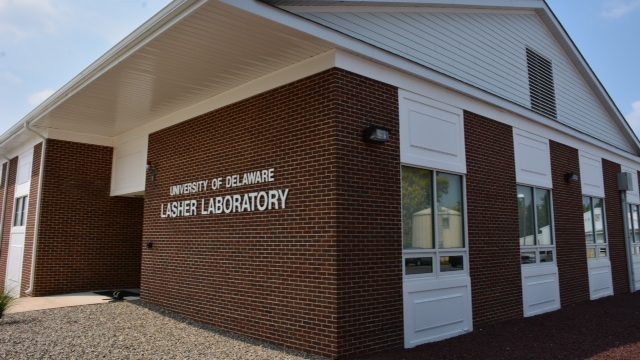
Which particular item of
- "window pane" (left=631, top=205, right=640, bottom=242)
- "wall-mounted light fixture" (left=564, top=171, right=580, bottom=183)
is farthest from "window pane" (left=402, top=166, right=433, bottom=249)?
"window pane" (left=631, top=205, right=640, bottom=242)

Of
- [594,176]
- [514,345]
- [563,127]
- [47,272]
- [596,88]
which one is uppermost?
[596,88]

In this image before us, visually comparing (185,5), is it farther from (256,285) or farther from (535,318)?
(535,318)

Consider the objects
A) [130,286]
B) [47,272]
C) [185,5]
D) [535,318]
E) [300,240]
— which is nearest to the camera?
[185,5]

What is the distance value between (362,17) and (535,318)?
6668 mm

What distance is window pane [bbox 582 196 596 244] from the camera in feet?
41.7

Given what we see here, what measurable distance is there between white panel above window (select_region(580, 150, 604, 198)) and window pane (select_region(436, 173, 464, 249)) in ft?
19.8

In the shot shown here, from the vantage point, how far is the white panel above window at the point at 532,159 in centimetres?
1037

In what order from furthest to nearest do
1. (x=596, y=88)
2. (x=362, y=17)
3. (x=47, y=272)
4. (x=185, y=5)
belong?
(x=596, y=88) → (x=47, y=272) → (x=362, y=17) → (x=185, y=5)

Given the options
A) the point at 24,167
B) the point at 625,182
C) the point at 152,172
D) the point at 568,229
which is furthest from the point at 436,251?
the point at 24,167

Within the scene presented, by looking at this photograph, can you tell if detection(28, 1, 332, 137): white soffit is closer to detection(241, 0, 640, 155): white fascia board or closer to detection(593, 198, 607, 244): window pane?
detection(241, 0, 640, 155): white fascia board

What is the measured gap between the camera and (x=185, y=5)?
Result: 568 cm

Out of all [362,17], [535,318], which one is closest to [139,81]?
[362,17]

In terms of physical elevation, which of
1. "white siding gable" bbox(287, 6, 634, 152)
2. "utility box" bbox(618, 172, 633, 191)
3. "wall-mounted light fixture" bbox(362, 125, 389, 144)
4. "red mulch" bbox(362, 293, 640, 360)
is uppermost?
"white siding gable" bbox(287, 6, 634, 152)

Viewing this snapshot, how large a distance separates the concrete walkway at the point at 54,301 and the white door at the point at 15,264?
1197 millimetres
